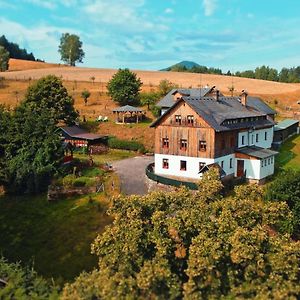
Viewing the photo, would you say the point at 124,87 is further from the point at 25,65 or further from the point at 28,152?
the point at 25,65

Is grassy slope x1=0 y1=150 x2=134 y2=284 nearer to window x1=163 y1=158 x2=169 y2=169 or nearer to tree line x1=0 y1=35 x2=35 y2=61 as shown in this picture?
window x1=163 y1=158 x2=169 y2=169

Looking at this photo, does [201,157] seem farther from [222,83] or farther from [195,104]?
[222,83]

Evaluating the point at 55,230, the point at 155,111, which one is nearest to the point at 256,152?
the point at 55,230

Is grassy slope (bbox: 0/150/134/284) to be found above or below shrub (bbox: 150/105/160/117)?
below

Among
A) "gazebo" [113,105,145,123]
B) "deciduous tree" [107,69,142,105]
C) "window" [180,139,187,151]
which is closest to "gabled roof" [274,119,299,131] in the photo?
"window" [180,139,187,151]

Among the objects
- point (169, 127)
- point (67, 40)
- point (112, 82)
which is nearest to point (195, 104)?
point (169, 127)

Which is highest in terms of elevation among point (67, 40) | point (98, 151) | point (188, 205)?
point (67, 40)

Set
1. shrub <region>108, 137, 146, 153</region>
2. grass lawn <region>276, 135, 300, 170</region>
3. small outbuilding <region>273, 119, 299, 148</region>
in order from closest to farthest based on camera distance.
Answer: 1. grass lawn <region>276, 135, 300, 170</region>
2. small outbuilding <region>273, 119, 299, 148</region>
3. shrub <region>108, 137, 146, 153</region>
